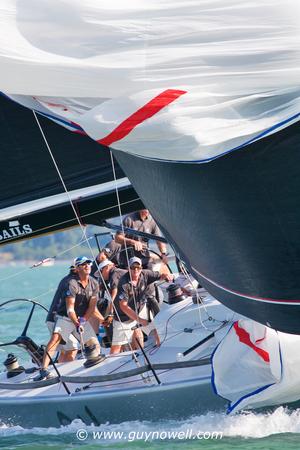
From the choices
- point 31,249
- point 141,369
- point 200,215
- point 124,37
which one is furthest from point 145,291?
point 31,249

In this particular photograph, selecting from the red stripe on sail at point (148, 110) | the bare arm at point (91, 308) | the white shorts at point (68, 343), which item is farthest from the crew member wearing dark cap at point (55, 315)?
the red stripe on sail at point (148, 110)

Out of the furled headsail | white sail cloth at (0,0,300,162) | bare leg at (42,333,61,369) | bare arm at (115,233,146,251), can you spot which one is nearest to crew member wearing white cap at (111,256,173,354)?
bare leg at (42,333,61,369)

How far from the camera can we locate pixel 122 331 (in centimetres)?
1060

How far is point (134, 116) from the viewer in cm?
659

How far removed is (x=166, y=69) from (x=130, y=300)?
4.14 m

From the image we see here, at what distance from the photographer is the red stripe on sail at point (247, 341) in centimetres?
877

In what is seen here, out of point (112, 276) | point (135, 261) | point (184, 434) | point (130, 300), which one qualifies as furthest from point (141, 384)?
point (112, 276)

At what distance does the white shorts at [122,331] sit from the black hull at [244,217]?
2.95 m

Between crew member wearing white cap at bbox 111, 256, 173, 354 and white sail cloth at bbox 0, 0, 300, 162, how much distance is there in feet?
11.3

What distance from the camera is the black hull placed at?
6645mm

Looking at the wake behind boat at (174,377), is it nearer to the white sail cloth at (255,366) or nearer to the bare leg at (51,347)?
the white sail cloth at (255,366)

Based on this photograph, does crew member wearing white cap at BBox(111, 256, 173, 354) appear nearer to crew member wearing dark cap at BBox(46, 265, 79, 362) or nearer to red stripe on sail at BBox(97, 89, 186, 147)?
crew member wearing dark cap at BBox(46, 265, 79, 362)

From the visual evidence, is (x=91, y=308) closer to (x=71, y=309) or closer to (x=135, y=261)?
(x=71, y=309)

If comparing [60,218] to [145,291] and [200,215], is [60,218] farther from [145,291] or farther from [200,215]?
[200,215]
